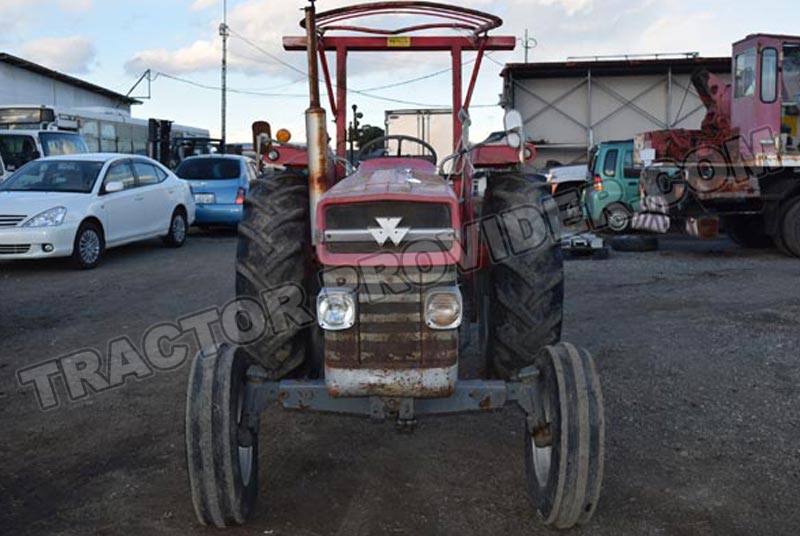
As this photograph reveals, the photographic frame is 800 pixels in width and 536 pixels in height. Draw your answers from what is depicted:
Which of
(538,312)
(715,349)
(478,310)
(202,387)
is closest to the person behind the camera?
(202,387)

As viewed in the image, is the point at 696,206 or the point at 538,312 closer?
the point at 538,312

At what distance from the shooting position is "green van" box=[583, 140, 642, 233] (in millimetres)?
15531

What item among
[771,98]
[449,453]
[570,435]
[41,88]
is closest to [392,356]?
[570,435]

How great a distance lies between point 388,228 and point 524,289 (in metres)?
1.15

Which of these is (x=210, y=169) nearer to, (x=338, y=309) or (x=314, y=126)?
(x=314, y=126)

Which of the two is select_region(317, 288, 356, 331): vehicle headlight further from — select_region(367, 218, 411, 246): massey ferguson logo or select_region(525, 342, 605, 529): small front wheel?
select_region(525, 342, 605, 529): small front wheel

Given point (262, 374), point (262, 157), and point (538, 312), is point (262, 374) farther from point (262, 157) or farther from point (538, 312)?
point (262, 157)

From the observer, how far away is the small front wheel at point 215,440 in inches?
133

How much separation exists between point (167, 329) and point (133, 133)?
61.4ft

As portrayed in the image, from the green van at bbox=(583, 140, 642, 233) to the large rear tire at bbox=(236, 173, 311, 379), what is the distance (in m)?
12.0

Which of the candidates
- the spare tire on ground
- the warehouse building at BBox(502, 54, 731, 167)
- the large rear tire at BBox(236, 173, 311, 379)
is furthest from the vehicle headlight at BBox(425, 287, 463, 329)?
the warehouse building at BBox(502, 54, 731, 167)

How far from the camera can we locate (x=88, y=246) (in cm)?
1125

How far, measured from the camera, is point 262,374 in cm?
371

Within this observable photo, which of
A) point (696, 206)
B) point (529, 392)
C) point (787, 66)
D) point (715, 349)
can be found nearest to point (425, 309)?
point (529, 392)
